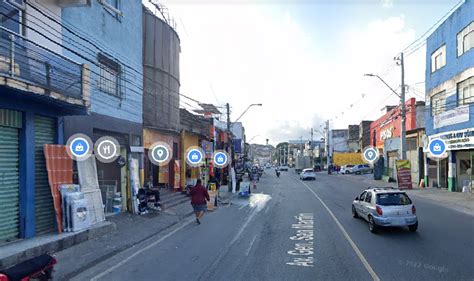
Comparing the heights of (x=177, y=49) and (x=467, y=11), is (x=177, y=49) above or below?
below

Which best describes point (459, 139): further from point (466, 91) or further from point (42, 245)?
point (42, 245)

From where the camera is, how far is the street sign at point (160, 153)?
74.5 ft

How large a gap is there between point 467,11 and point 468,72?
3917 millimetres

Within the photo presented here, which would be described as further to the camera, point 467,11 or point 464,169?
point 464,169

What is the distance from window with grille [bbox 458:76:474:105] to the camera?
2523cm

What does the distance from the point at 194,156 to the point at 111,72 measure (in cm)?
1290

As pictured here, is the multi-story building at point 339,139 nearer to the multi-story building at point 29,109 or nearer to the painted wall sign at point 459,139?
the painted wall sign at point 459,139

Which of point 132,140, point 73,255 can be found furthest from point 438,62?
point 73,255

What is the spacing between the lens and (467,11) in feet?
83.5

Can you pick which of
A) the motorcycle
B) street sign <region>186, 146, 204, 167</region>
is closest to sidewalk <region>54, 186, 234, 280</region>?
the motorcycle

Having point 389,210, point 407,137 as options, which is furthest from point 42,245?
point 407,137

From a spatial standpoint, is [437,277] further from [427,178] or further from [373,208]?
[427,178]

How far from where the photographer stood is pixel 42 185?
1178 centimetres

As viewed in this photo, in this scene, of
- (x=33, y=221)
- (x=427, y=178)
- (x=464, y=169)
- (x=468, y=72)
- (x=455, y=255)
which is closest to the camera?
(x=455, y=255)
